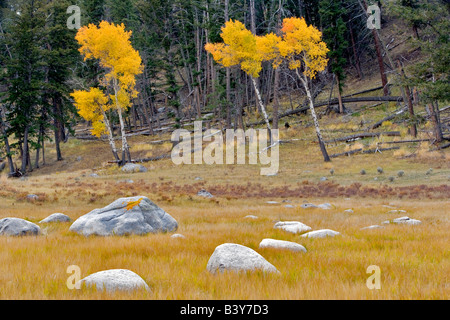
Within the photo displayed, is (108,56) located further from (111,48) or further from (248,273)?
(248,273)

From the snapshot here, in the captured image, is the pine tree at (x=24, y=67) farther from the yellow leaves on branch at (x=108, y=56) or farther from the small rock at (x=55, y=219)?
the small rock at (x=55, y=219)

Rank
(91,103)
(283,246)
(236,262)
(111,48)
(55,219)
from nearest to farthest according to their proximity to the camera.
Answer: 1. (236,262)
2. (283,246)
3. (55,219)
4. (111,48)
5. (91,103)

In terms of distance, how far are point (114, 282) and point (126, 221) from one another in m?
3.86

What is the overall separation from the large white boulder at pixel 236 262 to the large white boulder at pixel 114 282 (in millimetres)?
915

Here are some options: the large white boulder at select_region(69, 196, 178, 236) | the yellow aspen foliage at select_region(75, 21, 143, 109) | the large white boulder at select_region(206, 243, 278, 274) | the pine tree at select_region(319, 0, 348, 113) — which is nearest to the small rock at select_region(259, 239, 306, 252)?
the large white boulder at select_region(206, 243, 278, 274)

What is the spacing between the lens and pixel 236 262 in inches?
152

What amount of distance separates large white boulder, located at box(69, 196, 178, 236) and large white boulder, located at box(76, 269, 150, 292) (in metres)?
3.54

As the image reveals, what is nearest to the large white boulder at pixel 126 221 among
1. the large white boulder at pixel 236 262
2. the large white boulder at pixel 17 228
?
the large white boulder at pixel 17 228

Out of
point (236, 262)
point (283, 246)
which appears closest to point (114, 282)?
point (236, 262)

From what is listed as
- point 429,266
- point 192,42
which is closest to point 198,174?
point 429,266

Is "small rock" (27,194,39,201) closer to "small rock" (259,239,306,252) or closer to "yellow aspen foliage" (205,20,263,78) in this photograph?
"small rock" (259,239,306,252)

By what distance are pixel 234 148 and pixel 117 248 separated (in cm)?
2886

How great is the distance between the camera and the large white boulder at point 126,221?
6.79 meters
